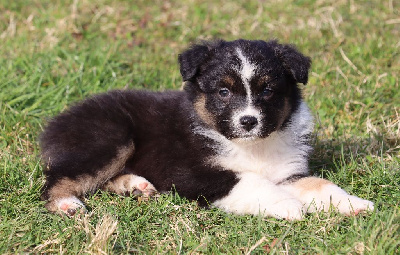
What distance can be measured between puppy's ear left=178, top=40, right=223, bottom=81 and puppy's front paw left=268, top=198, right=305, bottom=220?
128 centimetres

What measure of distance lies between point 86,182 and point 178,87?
8.46 ft

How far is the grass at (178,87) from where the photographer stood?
4.01 meters

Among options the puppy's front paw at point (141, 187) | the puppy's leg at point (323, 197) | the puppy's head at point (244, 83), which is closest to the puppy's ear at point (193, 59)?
the puppy's head at point (244, 83)

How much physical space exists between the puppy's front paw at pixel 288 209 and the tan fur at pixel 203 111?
2.86ft

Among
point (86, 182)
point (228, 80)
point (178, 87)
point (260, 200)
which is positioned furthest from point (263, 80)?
point (178, 87)

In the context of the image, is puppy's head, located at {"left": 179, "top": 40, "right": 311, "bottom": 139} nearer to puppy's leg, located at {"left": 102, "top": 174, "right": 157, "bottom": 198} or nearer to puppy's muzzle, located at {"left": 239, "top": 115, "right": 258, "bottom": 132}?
puppy's muzzle, located at {"left": 239, "top": 115, "right": 258, "bottom": 132}

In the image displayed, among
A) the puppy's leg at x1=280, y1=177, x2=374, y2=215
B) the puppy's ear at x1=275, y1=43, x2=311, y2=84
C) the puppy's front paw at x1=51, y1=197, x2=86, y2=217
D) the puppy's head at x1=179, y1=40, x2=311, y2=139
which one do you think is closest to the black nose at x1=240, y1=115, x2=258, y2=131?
the puppy's head at x1=179, y1=40, x2=311, y2=139

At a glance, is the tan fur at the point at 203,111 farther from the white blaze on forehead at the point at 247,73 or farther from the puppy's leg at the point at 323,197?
the puppy's leg at the point at 323,197

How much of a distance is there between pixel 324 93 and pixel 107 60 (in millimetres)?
2724

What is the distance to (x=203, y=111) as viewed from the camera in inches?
192

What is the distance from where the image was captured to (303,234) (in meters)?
4.13

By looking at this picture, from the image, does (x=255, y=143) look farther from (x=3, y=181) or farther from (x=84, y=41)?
(x=84, y=41)

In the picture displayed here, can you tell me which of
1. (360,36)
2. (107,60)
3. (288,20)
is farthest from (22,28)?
(360,36)

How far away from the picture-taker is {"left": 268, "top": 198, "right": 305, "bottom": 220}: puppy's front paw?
434 centimetres
